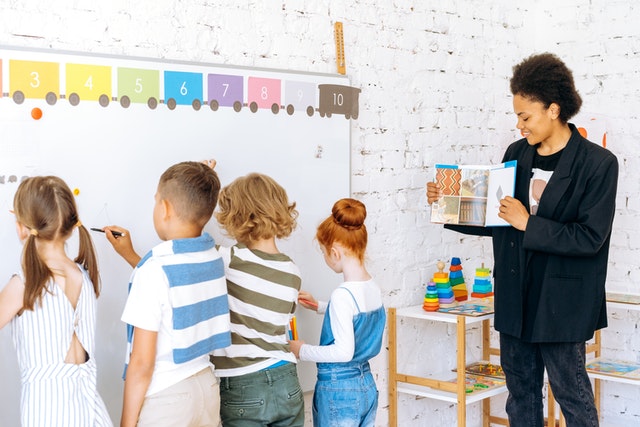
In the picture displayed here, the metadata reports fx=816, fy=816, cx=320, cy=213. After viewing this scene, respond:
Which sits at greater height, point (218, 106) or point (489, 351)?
point (218, 106)

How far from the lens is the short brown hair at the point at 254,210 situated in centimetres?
230

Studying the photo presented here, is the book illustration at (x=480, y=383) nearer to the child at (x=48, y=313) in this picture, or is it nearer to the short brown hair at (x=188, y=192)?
the short brown hair at (x=188, y=192)

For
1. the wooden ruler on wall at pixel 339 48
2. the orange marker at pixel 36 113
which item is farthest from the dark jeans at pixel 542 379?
the orange marker at pixel 36 113

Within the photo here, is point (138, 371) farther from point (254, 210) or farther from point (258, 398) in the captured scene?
point (254, 210)

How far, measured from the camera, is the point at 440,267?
3.33 metres

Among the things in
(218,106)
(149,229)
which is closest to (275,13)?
(218,106)

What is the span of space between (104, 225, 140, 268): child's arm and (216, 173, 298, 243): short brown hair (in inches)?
10.3

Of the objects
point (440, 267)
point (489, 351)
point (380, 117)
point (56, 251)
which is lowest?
point (489, 351)

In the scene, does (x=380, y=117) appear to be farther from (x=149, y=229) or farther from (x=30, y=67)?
(x=30, y=67)

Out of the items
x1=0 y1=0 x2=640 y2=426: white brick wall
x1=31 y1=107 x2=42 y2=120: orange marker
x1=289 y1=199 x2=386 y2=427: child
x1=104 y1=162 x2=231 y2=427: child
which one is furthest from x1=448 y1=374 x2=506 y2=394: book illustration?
x1=31 y1=107 x2=42 y2=120: orange marker

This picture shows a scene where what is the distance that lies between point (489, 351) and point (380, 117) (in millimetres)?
1269

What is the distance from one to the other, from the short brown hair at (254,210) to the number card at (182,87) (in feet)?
1.14

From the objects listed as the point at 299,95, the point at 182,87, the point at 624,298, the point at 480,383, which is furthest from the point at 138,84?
the point at 624,298

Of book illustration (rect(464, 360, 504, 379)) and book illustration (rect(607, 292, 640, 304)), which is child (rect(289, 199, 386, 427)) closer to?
book illustration (rect(464, 360, 504, 379))
